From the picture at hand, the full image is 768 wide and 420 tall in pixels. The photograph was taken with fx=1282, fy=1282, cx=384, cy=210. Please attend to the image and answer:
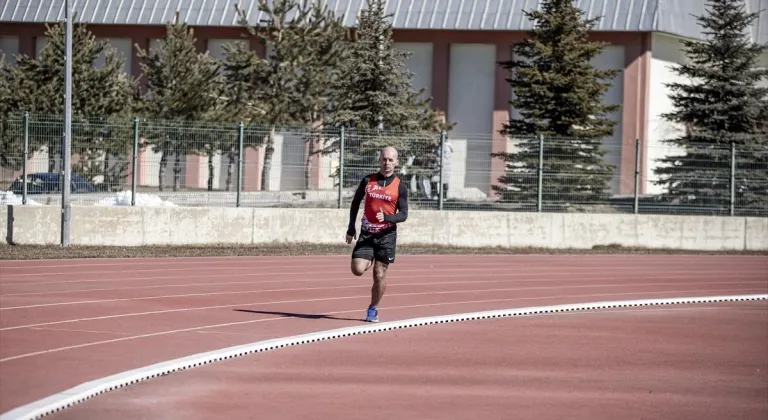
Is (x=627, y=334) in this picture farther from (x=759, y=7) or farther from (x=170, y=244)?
(x=759, y=7)

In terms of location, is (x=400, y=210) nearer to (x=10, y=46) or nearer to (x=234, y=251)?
(x=234, y=251)

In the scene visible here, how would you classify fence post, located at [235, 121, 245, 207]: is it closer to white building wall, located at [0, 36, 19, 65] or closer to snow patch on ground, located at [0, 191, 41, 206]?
snow patch on ground, located at [0, 191, 41, 206]

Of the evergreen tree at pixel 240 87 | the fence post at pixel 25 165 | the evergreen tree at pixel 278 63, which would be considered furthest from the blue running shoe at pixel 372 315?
the evergreen tree at pixel 278 63

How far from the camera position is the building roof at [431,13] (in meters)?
47.8

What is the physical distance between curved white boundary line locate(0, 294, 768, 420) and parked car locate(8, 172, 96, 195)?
37.7 ft

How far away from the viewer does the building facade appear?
48.6 meters

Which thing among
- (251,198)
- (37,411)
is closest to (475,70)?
(251,198)

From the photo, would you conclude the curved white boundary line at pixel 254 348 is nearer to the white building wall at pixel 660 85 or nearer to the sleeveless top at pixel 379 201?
the sleeveless top at pixel 379 201

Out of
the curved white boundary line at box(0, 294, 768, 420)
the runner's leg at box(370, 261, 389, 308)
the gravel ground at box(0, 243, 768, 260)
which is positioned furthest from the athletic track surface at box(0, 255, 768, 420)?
the gravel ground at box(0, 243, 768, 260)

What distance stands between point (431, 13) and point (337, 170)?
2381cm

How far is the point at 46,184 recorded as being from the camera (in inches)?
984

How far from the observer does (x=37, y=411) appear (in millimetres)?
8492

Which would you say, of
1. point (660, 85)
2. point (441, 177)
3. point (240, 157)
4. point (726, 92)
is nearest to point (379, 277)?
point (240, 157)

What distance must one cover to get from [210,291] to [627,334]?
19.9ft
